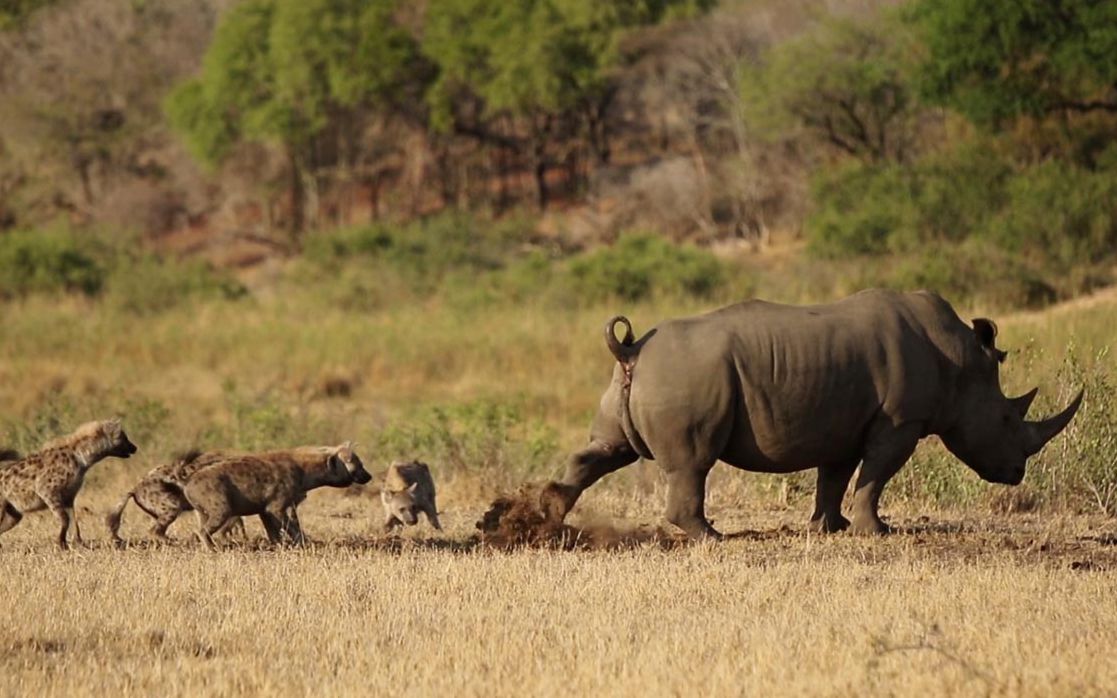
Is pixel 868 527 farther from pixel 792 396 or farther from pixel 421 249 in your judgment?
pixel 421 249

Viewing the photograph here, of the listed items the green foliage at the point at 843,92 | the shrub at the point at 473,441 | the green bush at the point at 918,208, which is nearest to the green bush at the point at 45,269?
the green bush at the point at 918,208

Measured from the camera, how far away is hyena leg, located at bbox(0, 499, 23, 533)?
499 inches

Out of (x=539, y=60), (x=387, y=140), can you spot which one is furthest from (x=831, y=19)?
(x=387, y=140)

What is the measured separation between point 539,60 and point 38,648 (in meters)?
43.6

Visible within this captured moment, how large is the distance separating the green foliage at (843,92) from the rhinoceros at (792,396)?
31.9 m

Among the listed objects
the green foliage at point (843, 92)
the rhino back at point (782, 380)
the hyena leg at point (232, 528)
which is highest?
the green foliage at point (843, 92)

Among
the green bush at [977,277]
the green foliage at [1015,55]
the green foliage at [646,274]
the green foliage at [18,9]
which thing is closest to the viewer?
the green bush at [977,277]

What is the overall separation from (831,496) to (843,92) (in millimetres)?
33532

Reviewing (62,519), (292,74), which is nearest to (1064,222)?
(62,519)

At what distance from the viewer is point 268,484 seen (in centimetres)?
1282

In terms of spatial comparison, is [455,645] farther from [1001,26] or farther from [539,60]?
A: [539,60]

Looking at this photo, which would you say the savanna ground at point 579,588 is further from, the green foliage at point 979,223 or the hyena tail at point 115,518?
the green foliage at point 979,223

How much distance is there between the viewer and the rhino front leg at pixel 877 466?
12.8 m

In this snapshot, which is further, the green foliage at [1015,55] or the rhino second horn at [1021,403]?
the green foliage at [1015,55]
